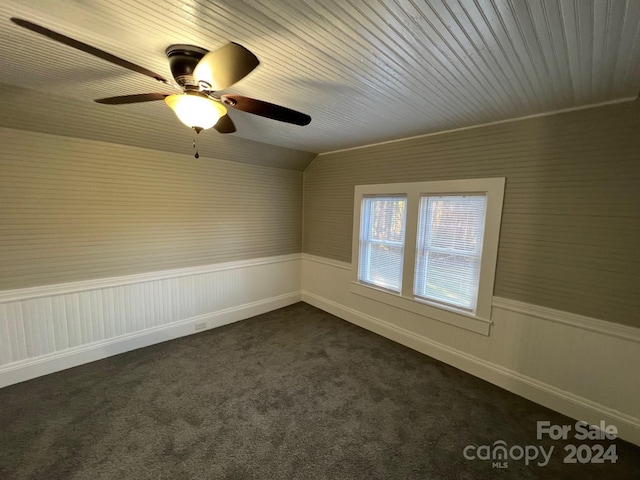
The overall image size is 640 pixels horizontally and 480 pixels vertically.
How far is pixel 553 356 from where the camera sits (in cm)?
229

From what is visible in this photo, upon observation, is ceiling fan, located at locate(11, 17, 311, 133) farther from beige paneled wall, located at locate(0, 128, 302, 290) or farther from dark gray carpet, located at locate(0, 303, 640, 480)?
dark gray carpet, located at locate(0, 303, 640, 480)

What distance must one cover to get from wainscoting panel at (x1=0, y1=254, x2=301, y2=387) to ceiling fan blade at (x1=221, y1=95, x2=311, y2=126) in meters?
2.47

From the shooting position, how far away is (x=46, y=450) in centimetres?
178

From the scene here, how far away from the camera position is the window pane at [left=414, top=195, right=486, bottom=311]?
8.93ft

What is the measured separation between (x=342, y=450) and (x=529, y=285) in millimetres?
2051

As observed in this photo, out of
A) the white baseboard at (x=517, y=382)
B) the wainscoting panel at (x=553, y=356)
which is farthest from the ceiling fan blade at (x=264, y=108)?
the white baseboard at (x=517, y=382)

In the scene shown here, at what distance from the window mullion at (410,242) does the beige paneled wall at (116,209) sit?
6.71 ft

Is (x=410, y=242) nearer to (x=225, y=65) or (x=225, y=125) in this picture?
(x=225, y=125)

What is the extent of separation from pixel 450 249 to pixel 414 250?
1.28 feet

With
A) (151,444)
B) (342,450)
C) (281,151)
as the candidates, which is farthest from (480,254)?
(151,444)

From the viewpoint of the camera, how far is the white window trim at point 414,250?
2.53 metres

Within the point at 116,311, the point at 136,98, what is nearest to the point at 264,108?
the point at 136,98

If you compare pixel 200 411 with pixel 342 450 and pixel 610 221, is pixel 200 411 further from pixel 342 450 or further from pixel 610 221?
pixel 610 221

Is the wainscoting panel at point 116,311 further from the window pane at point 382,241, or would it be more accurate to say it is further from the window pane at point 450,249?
the window pane at point 450,249
